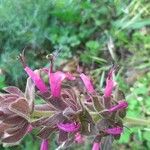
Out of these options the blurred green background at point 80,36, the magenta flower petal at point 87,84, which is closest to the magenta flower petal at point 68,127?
the magenta flower petal at point 87,84

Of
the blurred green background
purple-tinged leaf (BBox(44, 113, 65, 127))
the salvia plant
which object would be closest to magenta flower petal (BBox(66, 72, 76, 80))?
the salvia plant

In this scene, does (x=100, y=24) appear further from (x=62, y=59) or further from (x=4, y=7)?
(x=4, y=7)

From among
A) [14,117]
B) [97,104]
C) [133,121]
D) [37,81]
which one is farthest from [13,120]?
[133,121]

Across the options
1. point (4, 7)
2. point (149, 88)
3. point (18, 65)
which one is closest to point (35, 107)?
point (149, 88)

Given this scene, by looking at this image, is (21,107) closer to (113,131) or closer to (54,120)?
(54,120)

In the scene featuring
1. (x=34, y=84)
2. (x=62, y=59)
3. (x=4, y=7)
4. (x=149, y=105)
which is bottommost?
(x=149, y=105)

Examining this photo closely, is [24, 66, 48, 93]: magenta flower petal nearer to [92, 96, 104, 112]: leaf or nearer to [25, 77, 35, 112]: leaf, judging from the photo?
[25, 77, 35, 112]: leaf
